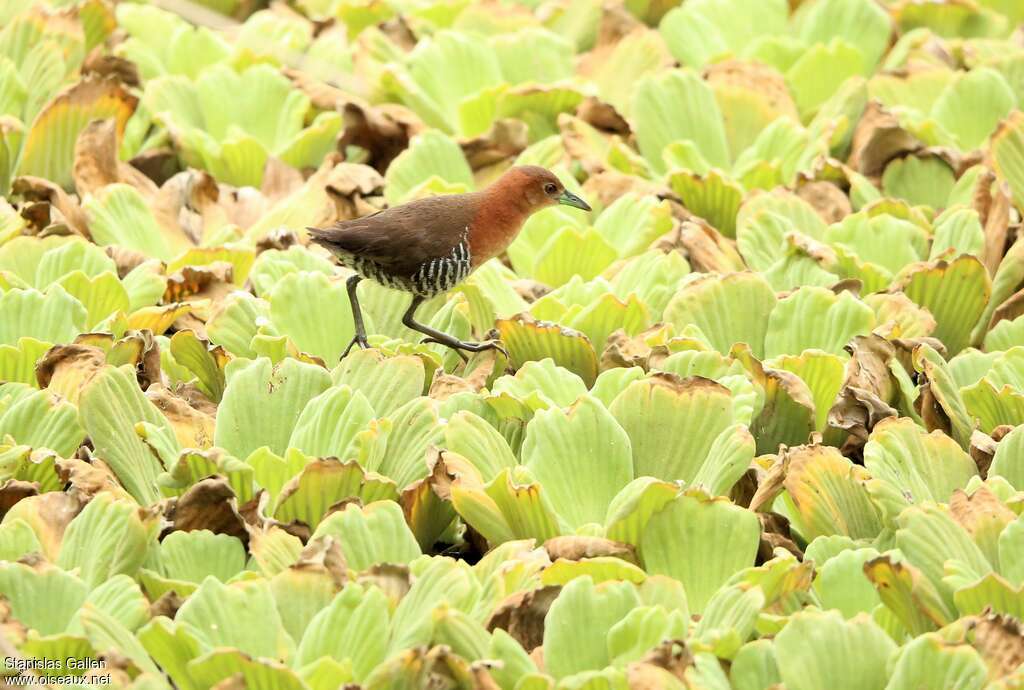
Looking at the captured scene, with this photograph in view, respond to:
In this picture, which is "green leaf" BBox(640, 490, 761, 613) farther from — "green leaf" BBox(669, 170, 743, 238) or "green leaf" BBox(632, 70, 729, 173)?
"green leaf" BBox(632, 70, 729, 173)

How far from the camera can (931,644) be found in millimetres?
2113

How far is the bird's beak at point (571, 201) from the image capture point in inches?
153

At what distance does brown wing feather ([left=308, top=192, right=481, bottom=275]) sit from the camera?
3451mm

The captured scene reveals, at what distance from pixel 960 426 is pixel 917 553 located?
643 millimetres

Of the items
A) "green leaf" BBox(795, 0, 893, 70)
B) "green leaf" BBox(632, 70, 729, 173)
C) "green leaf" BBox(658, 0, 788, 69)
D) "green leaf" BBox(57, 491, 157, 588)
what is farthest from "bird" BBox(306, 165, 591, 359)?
"green leaf" BBox(795, 0, 893, 70)

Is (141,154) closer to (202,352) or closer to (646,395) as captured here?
(202,352)

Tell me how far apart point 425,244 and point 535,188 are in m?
0.45

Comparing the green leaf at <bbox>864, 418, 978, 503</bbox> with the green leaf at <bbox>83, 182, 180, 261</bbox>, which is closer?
the green leaf at <bbox>864, 418, 978, 503</bbox>

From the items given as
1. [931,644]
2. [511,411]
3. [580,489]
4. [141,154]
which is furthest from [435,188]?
[931,644]

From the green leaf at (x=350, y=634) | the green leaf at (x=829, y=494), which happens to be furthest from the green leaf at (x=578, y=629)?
the green leaf at (x=829, y=494)

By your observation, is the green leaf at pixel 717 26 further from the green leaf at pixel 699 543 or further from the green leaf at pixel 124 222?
the green leaf at pixel 699 543

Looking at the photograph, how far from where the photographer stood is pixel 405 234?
353 cm

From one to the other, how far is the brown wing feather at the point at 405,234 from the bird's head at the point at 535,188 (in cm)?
16

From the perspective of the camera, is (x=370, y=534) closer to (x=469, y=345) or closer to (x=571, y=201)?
(x=469, y=345)
